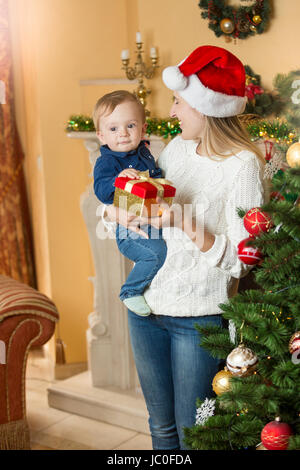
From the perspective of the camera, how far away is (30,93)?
139 inches

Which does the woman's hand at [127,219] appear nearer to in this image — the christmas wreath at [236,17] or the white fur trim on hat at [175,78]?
the white fur trim on hat at [175,78]

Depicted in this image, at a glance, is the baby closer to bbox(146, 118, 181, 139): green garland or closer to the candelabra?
bbox(146, 118, 181, 139): green garland

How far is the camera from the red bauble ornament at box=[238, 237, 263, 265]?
1.34 meters

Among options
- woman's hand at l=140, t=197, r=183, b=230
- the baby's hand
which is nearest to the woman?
woman's hand at l=140, t=197, r=183, b=230

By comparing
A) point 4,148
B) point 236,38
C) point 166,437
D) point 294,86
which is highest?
point 236,38

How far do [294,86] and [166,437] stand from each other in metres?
1.10

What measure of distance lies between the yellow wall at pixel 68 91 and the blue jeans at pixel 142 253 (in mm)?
1559

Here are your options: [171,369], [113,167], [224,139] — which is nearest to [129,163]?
[113,167]

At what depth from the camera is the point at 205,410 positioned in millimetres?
1474

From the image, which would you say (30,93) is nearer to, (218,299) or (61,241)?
(61,241)

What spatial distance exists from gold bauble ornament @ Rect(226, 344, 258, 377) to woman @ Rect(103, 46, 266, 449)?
209 millimetres

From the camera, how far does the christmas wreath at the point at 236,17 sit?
8.34 ft

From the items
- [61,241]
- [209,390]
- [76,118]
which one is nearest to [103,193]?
[209,390]

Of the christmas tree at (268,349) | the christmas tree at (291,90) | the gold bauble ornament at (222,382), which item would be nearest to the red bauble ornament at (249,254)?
the christmas tree at (268,349)
